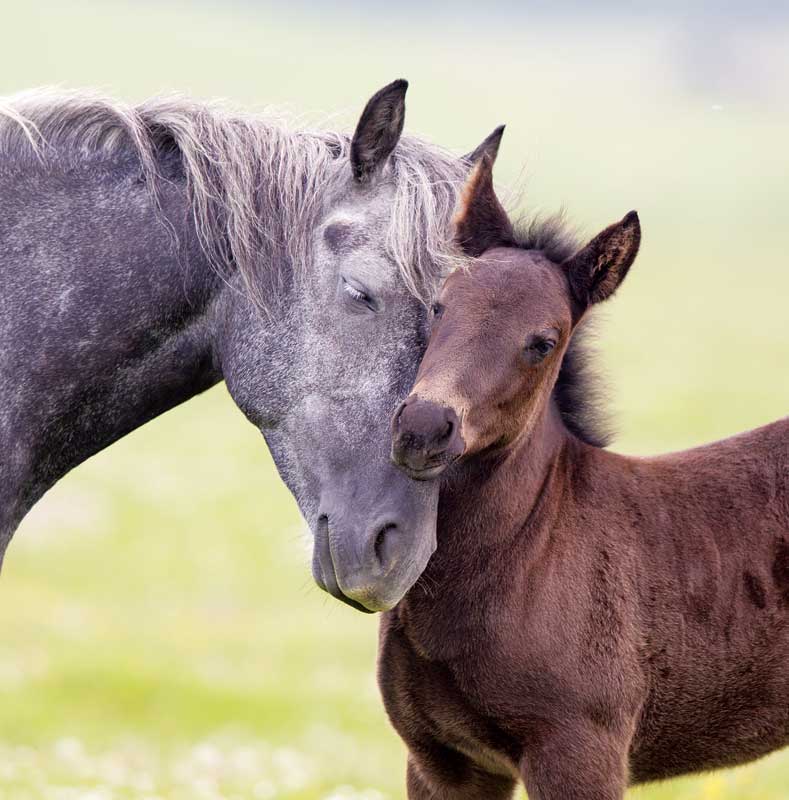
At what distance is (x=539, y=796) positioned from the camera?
4.19 metres

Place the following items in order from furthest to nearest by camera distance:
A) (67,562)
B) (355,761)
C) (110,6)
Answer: (110,6) → (67,562) → (355,761)

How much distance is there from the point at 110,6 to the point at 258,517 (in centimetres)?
9377

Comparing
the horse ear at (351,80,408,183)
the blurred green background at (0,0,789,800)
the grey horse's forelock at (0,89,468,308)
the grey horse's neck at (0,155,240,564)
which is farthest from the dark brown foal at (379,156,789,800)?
the grey horse's neck at (0,155,240,564)

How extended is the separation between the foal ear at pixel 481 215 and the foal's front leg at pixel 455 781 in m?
1.86

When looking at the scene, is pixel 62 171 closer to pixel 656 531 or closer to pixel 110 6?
pixel 656 531

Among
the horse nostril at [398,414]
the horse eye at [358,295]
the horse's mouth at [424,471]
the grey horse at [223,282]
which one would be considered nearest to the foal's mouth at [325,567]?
the grey horse at [223,282]

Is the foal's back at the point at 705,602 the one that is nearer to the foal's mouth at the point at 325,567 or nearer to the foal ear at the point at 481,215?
the foal ear at the point at 481,215

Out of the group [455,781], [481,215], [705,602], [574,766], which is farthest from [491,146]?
[455,781]

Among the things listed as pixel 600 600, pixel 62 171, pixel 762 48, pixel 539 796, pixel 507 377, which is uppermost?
pixel 62 171

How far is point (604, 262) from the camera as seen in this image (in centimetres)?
436

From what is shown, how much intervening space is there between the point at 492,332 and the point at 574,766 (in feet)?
4.81

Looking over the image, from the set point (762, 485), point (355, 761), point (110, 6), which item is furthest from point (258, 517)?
point (110, 6)

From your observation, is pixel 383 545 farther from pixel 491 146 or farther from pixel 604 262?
pixel 491 146

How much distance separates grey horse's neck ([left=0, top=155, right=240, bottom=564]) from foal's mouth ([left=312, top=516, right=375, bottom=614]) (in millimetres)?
863
